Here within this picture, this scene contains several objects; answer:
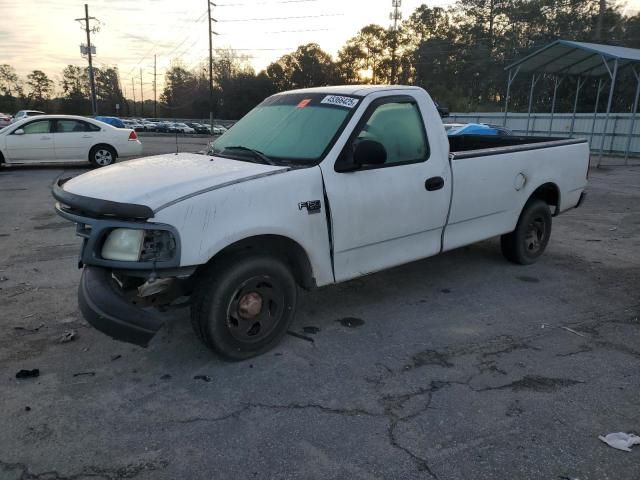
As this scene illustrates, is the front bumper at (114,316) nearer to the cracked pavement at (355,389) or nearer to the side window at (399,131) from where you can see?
the cracked pavement at (355,389)

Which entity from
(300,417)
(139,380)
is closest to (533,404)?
(300,417)

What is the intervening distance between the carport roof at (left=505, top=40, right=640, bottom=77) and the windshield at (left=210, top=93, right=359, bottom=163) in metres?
15.6

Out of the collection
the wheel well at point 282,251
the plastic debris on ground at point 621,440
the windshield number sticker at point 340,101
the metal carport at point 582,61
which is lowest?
the plastic debris on ground at point 621,440

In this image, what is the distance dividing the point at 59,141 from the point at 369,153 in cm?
1346

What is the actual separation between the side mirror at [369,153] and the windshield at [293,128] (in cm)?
27

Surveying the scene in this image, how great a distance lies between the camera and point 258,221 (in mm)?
3350

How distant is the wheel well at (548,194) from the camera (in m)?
5.84

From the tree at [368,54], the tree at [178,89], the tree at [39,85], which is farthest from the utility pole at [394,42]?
the tree at [39,85]

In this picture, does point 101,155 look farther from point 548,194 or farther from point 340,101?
point 548,194

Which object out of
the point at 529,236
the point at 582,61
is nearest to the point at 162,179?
the point at 529,236

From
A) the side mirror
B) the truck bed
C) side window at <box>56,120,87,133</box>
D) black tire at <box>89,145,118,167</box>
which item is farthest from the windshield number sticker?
side window at <box>56,120,87,133</box>

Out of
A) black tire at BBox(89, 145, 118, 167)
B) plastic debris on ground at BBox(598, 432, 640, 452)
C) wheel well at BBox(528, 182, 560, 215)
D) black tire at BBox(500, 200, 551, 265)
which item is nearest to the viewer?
plastic debris on ground at BBox(598, 432, 640, 452)

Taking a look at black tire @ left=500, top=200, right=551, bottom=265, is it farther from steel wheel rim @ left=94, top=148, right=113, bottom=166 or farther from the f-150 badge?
steel wheel rim @ left=94, top=148, right=113, bottom=166

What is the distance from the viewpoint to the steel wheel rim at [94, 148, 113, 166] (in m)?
15.0
